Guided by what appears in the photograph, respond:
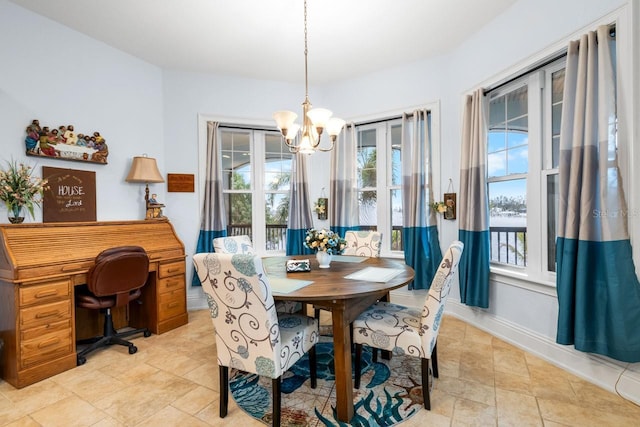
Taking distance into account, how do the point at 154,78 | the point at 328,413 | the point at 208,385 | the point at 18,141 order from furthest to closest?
1. the point at 154,78
2. the point at 18,141
3. the point at 208,385
4. the point at 328,413

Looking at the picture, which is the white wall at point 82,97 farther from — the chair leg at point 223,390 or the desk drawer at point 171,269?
the chair leg at point 223,390

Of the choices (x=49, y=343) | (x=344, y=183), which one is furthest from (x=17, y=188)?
(x=344, y=183)

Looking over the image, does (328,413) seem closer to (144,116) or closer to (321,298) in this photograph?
(321,298)

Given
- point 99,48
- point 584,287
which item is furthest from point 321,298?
point 99,48

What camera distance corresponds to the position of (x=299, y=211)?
4145mm

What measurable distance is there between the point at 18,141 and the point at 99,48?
1.27m

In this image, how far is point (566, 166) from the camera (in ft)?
7.18

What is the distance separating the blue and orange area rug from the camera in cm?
177

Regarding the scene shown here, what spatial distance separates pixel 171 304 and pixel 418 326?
→ 254 cm

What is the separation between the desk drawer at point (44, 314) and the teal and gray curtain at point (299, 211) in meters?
2.40

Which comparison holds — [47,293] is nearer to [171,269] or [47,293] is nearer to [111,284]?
[111,284]

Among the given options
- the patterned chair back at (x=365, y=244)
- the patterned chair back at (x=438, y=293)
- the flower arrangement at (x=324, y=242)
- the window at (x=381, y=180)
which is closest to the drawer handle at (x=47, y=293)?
the flower arrangement at (x=324, y=242)

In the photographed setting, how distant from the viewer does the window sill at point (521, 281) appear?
2458mm

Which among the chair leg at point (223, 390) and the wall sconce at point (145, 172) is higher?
the wall sconce at point (145, 172)
